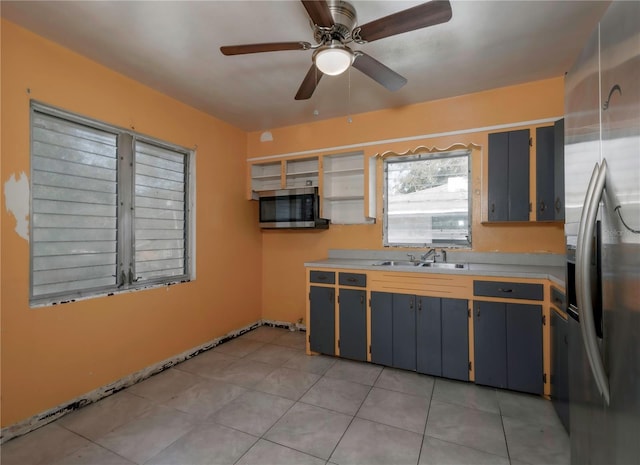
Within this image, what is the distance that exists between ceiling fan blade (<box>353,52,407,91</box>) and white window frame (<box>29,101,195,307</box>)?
202 centimetres

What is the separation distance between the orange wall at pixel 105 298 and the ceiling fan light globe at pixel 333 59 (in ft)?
6.08

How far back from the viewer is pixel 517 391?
7.76ft

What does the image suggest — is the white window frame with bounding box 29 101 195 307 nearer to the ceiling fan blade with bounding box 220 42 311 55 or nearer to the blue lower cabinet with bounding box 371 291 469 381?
the ceiling fan blade with bounding box 220 42 311 55

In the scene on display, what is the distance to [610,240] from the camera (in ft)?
2.95

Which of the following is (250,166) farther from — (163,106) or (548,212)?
(548,212)

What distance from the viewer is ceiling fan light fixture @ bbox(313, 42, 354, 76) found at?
1.64 metres

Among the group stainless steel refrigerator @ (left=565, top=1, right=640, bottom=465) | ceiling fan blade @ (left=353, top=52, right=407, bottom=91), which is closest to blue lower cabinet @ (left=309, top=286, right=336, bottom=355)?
ceiling fan blade @ (left=353, top=52, right=407, bottom=91)

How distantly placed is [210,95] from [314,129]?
1231 mm

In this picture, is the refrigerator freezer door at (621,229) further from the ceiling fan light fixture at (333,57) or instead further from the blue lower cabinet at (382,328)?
the blue lower cabinet at (382,328)

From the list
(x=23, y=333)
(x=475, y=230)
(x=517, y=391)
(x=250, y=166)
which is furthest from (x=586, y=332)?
(x=250, y=166)

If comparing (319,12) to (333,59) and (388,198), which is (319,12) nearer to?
(333,59)

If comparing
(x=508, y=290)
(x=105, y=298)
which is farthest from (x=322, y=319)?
(x=105, y=298)

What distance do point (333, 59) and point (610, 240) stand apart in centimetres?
147

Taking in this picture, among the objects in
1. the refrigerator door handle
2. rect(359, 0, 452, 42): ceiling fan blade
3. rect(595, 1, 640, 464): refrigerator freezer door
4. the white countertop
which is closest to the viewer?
rect(595, 1, 640, 464): refrigerator freezer door
